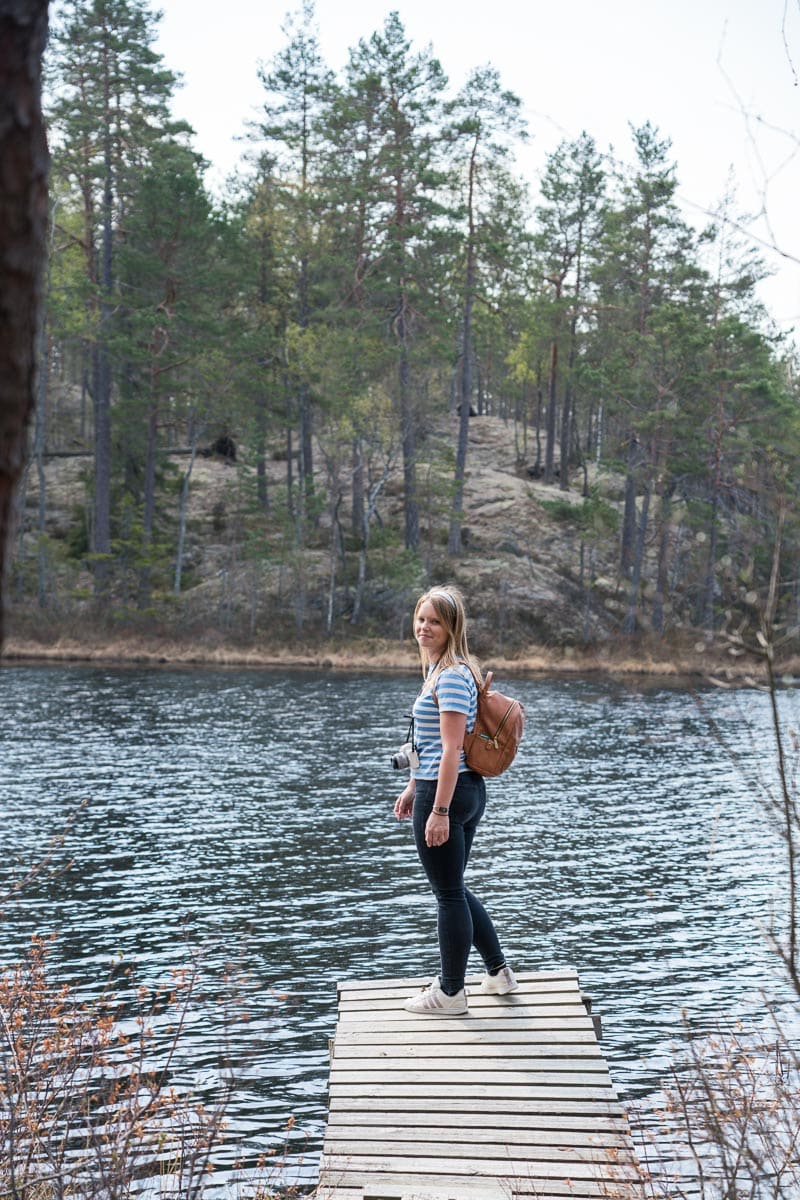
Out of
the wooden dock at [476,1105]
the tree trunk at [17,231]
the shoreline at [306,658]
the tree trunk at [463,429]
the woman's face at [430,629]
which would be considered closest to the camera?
the tree trunk at [17,231]

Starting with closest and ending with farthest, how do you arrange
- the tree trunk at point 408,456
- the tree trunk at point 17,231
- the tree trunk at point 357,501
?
the tree trunk at point 17,231, the tree trunk at point 408,456, the tree trunk at point 357,501

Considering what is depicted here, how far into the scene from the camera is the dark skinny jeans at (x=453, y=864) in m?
5.86

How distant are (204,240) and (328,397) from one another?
6.90 meters

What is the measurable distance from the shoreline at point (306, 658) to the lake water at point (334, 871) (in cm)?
1169

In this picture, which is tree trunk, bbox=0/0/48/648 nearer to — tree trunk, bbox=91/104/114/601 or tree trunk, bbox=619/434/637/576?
tree trunk, bbox=91/104/114/601

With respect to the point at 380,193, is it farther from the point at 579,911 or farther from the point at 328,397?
the point at 579,911

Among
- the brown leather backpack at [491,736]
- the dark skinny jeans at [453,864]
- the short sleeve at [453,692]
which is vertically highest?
the short sleeve at [453,692]

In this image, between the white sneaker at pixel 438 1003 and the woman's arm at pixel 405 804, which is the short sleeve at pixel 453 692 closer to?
the woman's arm at pixel 405 804

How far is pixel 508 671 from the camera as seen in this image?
124ft

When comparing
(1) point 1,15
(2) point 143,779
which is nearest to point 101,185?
(2) point 143,779

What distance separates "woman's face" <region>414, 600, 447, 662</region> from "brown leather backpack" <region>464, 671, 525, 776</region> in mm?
284

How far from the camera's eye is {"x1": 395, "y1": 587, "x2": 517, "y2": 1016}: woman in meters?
5.72

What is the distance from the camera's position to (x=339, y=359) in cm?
4241

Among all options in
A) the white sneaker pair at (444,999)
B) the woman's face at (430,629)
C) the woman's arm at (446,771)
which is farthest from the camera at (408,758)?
the white sneaker pair at (444,999)
